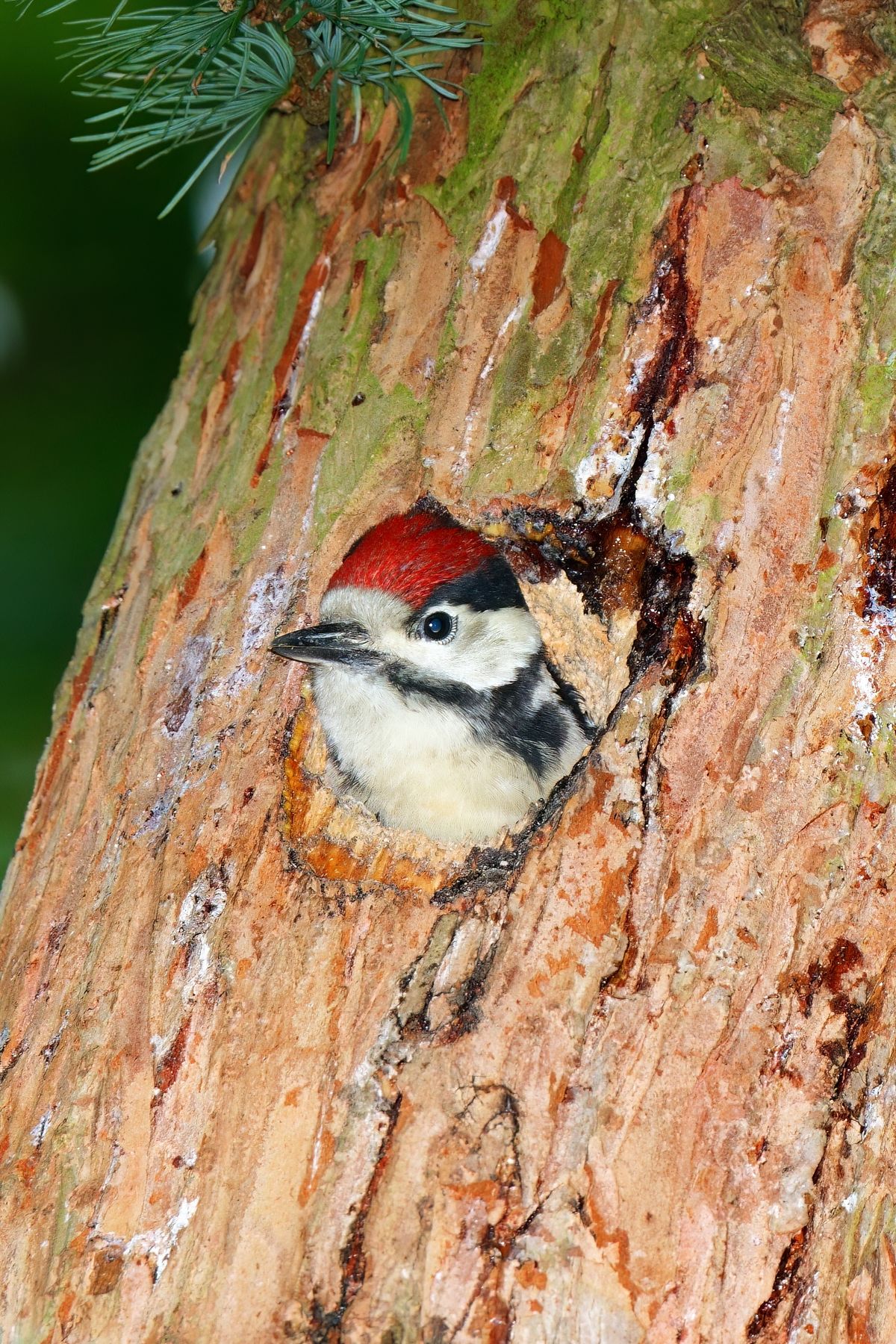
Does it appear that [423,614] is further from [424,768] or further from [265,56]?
[265,56]

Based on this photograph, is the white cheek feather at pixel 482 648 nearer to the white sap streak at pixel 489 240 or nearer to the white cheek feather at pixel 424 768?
the white cheek feather at pixel 424 768

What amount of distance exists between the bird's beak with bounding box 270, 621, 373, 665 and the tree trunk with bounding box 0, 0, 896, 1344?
65 mm

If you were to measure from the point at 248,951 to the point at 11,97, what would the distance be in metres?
2.98

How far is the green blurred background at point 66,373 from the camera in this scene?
430 cm

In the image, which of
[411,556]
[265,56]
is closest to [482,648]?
[411,556]

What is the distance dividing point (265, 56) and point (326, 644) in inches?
53.7

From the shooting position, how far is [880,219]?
2416 millimetres

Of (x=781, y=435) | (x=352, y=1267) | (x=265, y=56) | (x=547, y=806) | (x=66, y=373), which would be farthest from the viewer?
(x=66, y=373)

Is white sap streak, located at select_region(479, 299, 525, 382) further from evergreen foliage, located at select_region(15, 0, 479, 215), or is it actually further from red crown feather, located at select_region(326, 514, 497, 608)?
evergreen foliage, located at select_region(15, 0, 479, 215)

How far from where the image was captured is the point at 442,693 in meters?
3.18

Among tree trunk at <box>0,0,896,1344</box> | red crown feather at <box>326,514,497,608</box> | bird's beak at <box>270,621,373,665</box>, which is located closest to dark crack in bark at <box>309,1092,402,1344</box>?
tree trunk at <box>0,0,896,1344</box>

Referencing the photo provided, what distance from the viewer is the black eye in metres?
3.09

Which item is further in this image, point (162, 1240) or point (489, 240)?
point (489, 240)

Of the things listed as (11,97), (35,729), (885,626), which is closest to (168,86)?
(11,97)
